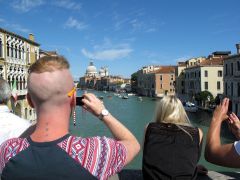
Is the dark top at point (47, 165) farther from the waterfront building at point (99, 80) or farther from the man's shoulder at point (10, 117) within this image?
the waterfront building at point (99, 80)

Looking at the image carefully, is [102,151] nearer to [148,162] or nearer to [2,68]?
[148,162]

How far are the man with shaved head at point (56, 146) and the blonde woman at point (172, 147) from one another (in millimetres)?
972

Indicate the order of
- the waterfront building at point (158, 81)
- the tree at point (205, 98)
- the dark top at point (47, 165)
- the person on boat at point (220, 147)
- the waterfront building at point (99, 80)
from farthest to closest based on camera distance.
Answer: the waterfront building at point (99, 80) → the waterfront building at point (158, 81) → the tree at point (205, 98) → the person on boat at point (220, 147) → the dark top at point (47, 165)

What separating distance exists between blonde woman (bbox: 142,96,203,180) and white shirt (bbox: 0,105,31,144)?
833mm

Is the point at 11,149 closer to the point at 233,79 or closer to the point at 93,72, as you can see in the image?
the point at 233,79

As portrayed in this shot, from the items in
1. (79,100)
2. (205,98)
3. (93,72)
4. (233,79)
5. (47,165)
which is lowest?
(205,98)

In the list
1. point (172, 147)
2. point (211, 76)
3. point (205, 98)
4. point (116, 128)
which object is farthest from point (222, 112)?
point (211, 76)

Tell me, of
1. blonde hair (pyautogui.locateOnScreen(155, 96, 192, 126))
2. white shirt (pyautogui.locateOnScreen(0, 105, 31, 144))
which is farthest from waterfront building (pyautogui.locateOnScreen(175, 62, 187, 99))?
white shirt (pyautogui.locateOnScreen(0, 105, 31, 144))

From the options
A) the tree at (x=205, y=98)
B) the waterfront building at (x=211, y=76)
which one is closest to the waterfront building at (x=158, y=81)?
the waterfront building at (x=211, y=76)

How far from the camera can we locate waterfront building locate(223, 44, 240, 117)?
25891mm

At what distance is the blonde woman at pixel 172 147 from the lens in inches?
89.3

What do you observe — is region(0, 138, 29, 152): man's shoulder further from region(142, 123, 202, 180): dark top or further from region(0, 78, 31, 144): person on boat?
region(142, 123, 202, 180): dark top

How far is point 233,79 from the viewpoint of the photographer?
88.0 ft

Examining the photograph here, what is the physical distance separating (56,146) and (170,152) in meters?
1.21
